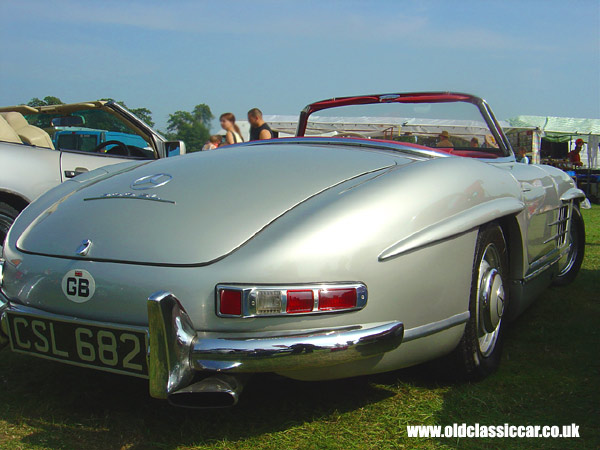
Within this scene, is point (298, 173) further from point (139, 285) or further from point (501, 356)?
point (501, 356)

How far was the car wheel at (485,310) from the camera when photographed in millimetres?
2172

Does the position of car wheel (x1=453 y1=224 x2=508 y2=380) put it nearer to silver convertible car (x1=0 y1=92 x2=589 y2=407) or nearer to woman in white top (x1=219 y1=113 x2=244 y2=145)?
silver convertible car (x1=0 y1=92 x2=589 y2=407)

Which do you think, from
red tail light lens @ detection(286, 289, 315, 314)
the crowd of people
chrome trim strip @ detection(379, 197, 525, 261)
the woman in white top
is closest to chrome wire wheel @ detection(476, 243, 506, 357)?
chrome trim strip @ detection(379, 197, 525, 261)

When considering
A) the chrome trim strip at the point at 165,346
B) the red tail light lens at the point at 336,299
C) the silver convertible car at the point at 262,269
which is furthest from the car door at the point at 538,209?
the chrome trim strip at the point at 165,346

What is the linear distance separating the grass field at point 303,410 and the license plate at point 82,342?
0.26 metres

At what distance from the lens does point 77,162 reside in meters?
4.09

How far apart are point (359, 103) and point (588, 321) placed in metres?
1.82

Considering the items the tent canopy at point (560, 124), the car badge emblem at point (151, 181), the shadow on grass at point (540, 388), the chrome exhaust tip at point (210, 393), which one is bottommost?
the tent canopy at point (560, 124)

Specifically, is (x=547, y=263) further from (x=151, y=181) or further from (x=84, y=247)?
(x=84, y=247)

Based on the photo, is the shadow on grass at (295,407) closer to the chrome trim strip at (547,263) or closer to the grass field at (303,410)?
the grass field at (303,410)

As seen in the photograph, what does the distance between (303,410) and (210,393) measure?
515 millimetres

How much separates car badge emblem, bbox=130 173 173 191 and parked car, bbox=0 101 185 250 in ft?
5.33

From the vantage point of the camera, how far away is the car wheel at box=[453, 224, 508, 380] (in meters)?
2.17

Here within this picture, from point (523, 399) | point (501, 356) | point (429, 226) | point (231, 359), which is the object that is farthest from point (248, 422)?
point (501, 356)
